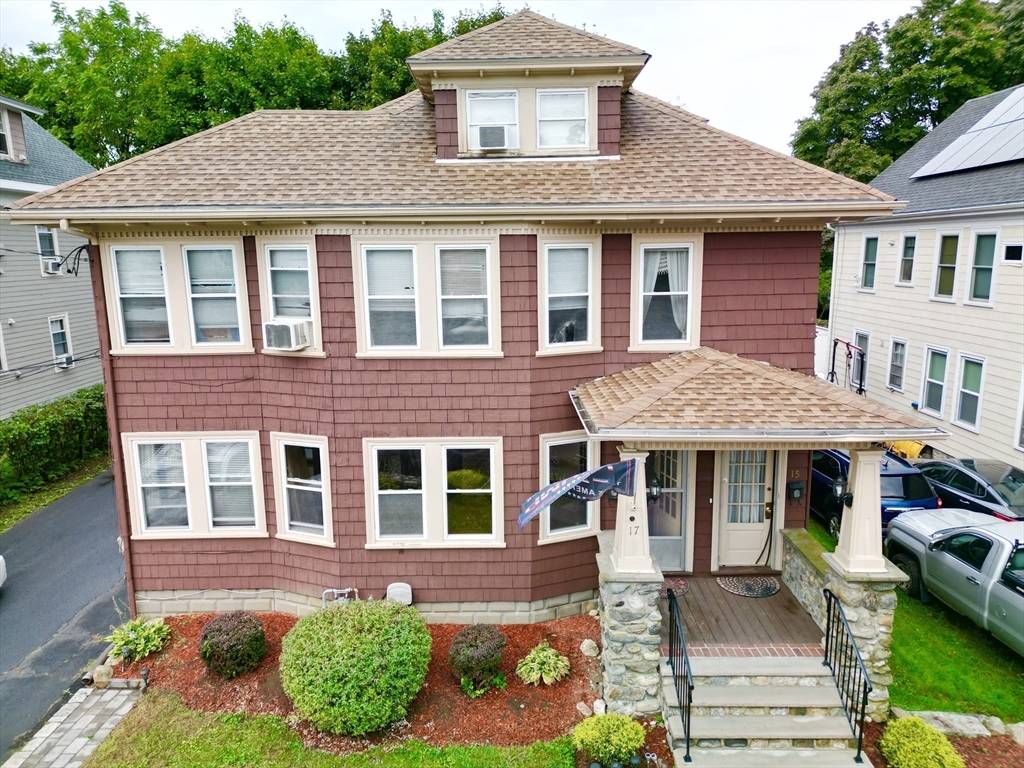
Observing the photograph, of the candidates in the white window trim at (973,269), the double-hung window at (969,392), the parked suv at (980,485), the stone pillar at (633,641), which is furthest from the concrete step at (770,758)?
the white window trim at (973,269)

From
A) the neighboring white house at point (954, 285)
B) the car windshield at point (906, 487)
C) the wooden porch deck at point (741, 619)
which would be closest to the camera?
the wooden porch deck at point (741, 619)

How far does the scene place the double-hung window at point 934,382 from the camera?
1755 centimetres

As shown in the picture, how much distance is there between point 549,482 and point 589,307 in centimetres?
292

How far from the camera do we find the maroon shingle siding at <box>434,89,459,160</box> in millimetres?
10219

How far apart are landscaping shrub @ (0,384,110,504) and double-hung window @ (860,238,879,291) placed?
25820mm

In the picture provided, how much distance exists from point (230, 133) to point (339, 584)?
27.2 feet

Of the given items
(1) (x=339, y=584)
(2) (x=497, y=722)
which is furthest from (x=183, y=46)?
(2) (x=497, y=722)

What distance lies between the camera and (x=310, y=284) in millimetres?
9602

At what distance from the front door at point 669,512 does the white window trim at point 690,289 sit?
1.83 meters

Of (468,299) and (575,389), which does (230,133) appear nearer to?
(468,299)

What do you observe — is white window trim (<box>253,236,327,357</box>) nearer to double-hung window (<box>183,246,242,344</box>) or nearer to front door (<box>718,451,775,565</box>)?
double-hung window (<box>183,246,242,344</box>)

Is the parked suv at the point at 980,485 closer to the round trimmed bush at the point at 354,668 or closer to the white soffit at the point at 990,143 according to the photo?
the white soffit at the point at 990,143

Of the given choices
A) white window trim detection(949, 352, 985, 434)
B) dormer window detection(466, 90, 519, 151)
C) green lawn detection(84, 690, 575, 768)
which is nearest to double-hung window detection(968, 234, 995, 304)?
white window trim detection(949, 352, 985, 434)

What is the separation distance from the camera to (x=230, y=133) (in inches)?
443
